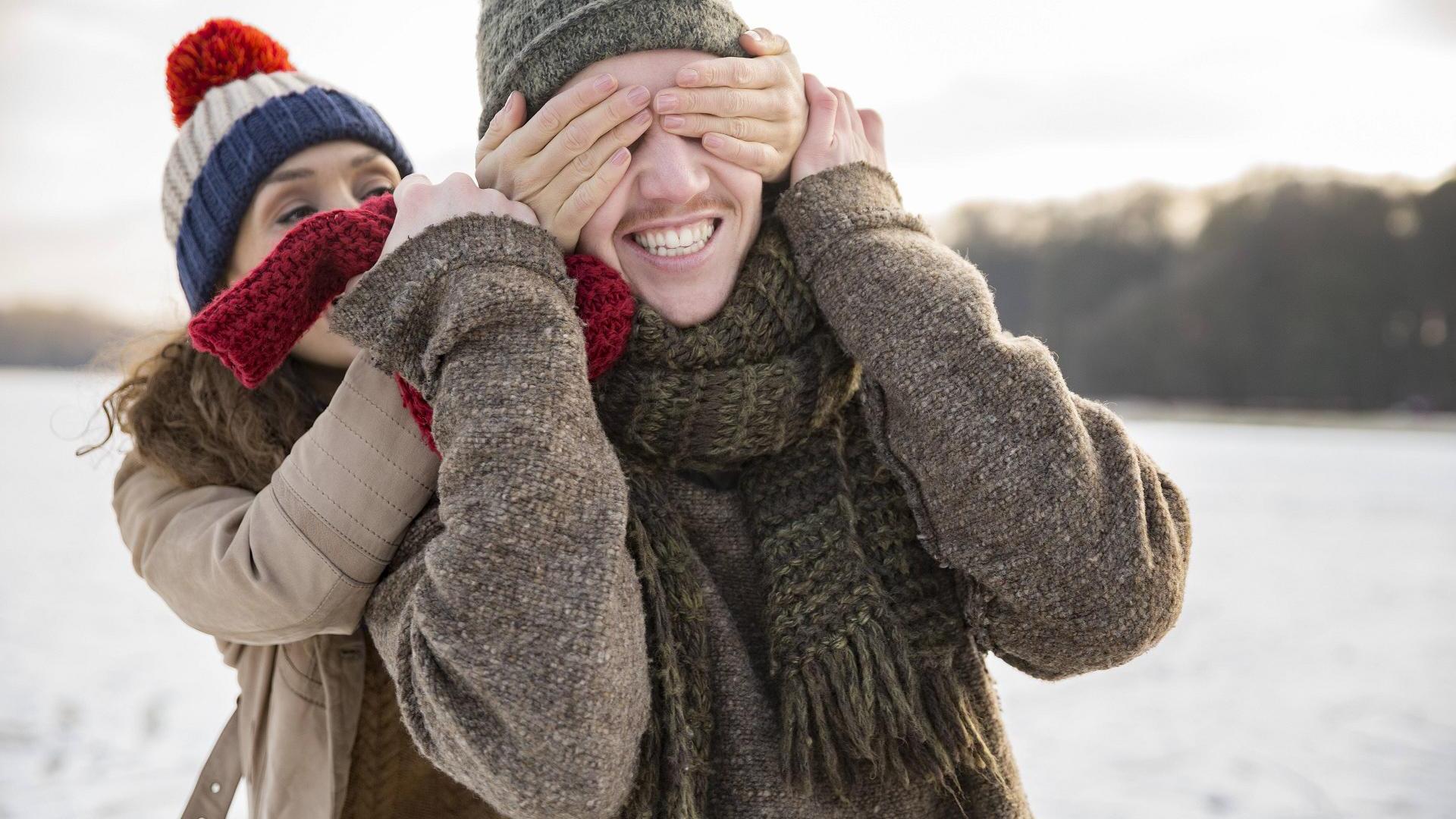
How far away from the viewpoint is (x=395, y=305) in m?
1.29

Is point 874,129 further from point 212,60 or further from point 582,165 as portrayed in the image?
Answer: point 212,60

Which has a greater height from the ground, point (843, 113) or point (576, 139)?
point (843, 113)

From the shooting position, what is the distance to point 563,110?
1421 mm

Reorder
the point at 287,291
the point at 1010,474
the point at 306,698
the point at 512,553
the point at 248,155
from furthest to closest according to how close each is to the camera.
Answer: the point at 248,155
the point at 306,698
the point at 287,291
the point at 1010,474
the point at 512,553

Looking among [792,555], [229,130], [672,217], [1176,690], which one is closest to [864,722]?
[792,555]

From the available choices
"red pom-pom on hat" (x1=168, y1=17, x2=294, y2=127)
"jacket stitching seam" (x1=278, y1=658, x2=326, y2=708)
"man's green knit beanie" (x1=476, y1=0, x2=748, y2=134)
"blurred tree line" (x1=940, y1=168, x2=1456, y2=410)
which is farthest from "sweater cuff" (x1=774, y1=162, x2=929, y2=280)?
"blurred tree line" (x1=940, y1=168, x2=1456, y2=410)

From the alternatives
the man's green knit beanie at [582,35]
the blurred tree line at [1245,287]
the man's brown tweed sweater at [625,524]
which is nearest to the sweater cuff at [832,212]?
the man's brown tweed sweater at [625,524]

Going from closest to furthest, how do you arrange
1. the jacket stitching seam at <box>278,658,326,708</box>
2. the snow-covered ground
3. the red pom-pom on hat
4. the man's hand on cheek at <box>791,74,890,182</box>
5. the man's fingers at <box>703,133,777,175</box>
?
the man's fingers at <box>703,133,777,175</box>, the man's hand on cheek at <box>791,74,890,182</box>, the jacket stitching seam at <box>278,658,326,708</box>, the red pom-pom on hat, the snow-covered ground

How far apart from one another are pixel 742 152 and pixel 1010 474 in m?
0.62

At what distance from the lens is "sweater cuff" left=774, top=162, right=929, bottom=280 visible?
4.93 feet

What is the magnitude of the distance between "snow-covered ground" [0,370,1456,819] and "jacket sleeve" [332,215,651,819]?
3.78ft

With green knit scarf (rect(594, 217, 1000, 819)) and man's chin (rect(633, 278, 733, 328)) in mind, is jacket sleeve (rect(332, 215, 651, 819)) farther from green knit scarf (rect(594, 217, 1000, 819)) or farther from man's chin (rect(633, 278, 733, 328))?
man's chin (rect(633, 278, 733, 328))

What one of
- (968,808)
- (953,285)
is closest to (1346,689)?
(968,808)

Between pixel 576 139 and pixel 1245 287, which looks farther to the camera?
pixel 1245 287
